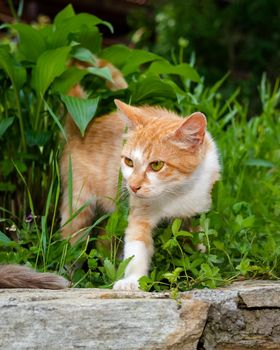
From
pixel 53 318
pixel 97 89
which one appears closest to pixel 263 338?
pixel 53 318

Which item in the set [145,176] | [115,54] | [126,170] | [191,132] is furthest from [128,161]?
[115,54]

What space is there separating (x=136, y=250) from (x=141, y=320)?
63cm

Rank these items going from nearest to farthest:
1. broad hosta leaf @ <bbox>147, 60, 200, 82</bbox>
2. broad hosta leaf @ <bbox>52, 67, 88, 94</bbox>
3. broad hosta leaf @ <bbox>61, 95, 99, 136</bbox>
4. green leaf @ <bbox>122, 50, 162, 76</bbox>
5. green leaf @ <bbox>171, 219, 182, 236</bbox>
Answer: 1. green leaf @ <bbox>171, 219, 182, 236</bbox>
2. broad hosta leaf @ <bbox>61, 95, 99, 136</bbox>
3. broad hosta leaf @ <bbox>52, 67, 88, 94</bbox>
4. broad hosta leaf @ <bbox>147, 60, 200, 82</bbox>
5. green leaf @ <bbox>122, 50, 162, 76</bbox>

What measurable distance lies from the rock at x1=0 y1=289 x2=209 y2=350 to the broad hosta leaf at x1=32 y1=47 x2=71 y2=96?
138 cm

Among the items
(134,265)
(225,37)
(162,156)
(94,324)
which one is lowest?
(225,37)

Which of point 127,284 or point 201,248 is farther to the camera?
point 201,248

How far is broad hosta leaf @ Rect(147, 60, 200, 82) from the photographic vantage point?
3982 mm

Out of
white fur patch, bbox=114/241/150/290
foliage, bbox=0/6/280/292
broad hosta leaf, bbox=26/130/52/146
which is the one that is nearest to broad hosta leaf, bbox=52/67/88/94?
foliage, bbox=0/6/280/292

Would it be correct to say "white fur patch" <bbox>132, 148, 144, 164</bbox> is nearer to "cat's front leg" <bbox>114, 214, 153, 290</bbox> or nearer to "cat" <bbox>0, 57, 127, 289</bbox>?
"cat's front leg" <bbox>114, 214, 153, 290</bbox>

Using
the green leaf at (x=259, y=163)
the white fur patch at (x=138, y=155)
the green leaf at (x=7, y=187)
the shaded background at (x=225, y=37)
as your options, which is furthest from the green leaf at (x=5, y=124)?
the shaded background at (x=225, y=37)

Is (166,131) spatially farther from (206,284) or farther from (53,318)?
(53,318)

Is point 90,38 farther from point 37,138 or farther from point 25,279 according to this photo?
point 25,279

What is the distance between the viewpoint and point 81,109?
11.9ft

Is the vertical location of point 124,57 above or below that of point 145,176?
above
